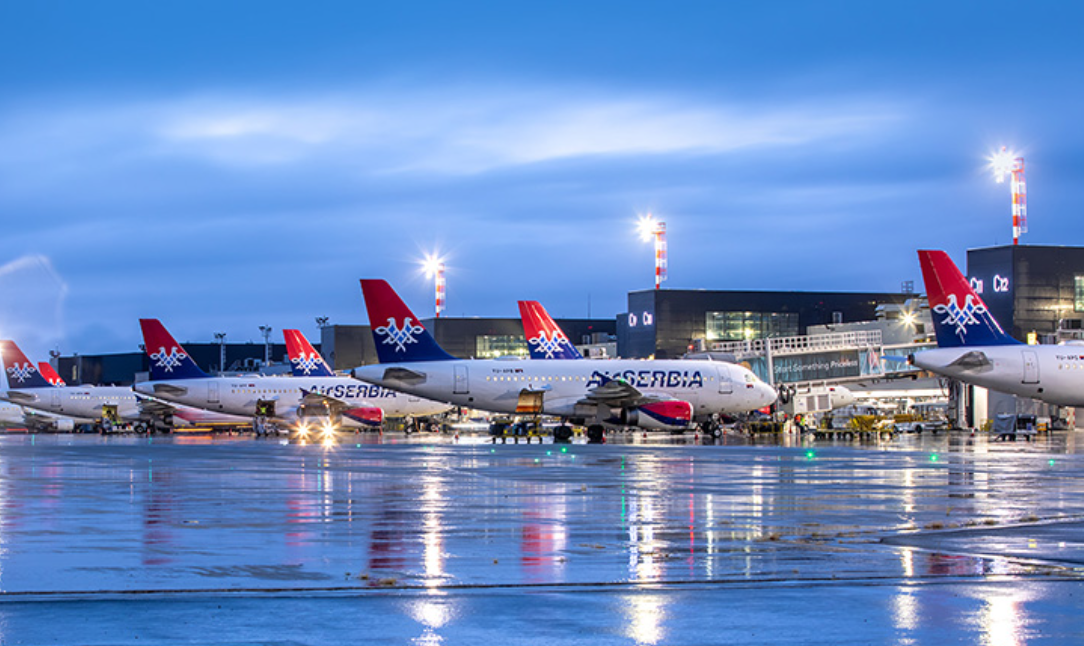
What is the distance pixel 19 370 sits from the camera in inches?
4791

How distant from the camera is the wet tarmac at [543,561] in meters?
10.0

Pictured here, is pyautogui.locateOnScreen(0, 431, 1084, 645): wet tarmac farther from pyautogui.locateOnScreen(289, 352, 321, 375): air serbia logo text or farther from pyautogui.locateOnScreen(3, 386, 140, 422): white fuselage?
pyautogui.locateOnScreen(3, 386, 140, 422): white fuselage

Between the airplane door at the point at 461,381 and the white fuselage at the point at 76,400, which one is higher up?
the airplane door at the point at 461,381

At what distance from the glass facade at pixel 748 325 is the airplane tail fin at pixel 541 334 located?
61.7 meters

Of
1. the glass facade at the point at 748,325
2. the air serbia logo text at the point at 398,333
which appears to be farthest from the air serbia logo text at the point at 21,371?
the air serbia logo text at the point at 398,333

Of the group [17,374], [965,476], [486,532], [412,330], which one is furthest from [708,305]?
[486,532]

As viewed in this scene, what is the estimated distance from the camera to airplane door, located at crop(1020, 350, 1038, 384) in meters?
58.2

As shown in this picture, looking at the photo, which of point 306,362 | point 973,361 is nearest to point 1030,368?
point 973,361

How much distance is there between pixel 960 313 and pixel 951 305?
1.75ft

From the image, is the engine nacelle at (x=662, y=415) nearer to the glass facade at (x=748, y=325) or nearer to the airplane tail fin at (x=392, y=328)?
the airplane tail fin at (x=392, y=328)

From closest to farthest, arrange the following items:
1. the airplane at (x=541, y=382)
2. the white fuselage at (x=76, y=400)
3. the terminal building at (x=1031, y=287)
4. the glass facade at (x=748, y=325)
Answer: the airplane at (x=541, y=382) < the terminal building at (x=1031, y=287) < the white fuselage at (x=76, y=400) < the glass facade at (x=748, y=325)

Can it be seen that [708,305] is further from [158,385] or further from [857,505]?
[857,505]

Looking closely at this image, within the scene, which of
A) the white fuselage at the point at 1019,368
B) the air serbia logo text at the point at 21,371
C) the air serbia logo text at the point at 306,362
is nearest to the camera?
the white fuselage at the point at 1019,368

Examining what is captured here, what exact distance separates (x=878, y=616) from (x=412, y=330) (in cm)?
5419
